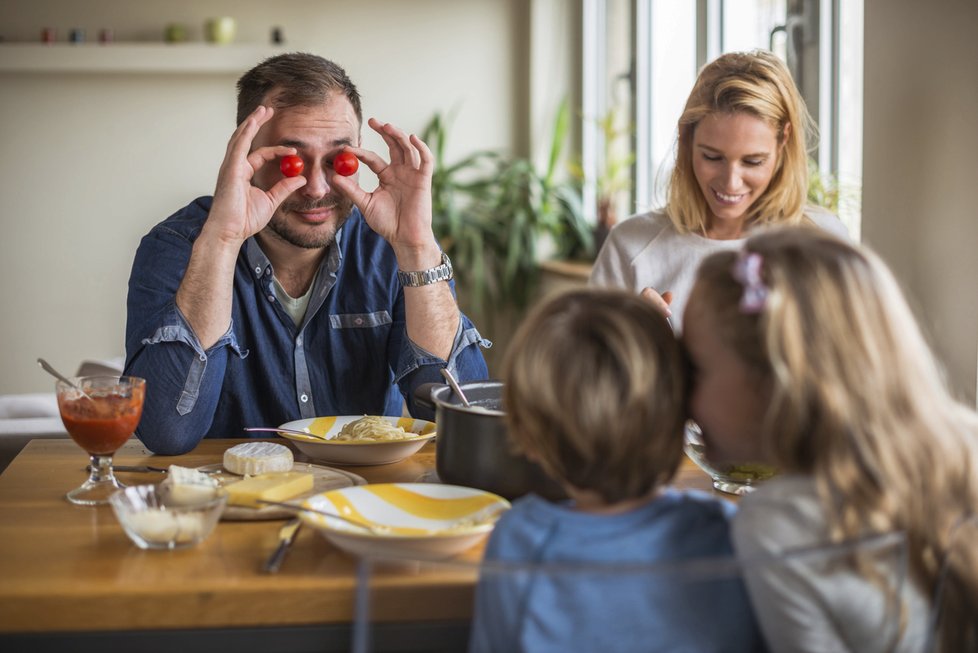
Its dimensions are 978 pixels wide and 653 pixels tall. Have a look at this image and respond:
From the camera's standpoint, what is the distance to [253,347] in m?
2.06

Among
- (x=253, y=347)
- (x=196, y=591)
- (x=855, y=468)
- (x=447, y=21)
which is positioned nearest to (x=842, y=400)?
(x=855, y=468)

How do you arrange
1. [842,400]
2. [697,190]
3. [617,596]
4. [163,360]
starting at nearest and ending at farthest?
[617,596] < [842,400] < [163,360] < [697,190]

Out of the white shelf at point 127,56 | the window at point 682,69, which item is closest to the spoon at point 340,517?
the window at point 682,69

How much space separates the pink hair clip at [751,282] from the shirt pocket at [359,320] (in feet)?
4.14

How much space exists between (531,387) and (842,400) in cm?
27

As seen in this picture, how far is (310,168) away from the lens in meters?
2.01

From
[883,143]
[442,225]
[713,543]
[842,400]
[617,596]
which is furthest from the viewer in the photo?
[442,225]

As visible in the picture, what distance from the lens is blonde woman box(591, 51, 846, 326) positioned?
216cm

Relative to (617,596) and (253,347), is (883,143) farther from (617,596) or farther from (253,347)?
(617,596)

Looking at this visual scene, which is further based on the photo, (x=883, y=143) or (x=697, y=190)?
(x=697, y=190)

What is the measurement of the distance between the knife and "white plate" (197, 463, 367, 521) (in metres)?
0.02

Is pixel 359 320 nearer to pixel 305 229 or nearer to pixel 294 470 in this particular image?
pixel 305 229

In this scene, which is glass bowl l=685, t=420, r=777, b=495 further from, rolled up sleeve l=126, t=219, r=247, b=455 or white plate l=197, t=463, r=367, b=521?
rolled up sleeve l=126, t=219, r=247, b=455

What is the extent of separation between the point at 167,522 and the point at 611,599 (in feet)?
2.01
